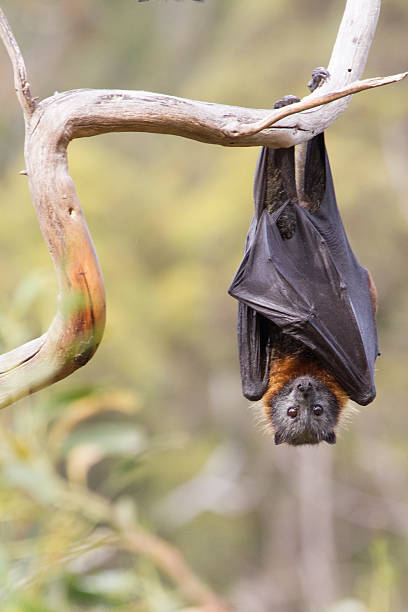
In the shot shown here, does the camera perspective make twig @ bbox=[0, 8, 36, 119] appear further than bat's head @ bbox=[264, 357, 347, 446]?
No

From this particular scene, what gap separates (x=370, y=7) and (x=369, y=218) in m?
11.5

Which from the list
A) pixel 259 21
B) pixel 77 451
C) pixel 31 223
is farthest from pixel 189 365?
pixel 77 451

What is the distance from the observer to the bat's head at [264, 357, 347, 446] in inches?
173

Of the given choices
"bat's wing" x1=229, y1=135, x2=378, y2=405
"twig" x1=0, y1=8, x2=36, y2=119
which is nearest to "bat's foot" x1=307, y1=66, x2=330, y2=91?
"bat's wing" x1=229, y1=135, x2=378, y2=405

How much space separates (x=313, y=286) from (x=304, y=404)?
87cm

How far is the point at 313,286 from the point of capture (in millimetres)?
3850

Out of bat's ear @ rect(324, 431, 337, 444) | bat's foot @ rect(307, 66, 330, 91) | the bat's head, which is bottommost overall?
bat's ear @ rect(324, 431, 337, 444)

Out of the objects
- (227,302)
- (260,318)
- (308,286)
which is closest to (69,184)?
(308,286)

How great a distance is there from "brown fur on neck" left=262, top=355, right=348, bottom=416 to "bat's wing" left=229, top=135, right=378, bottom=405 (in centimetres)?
51

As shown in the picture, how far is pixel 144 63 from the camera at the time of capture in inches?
818

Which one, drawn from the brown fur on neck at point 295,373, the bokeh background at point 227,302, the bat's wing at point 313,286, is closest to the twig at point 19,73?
the bat's wing at point 313,286

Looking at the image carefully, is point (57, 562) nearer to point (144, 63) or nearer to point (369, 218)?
point (369, 218)

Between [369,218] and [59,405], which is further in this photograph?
[369,218]

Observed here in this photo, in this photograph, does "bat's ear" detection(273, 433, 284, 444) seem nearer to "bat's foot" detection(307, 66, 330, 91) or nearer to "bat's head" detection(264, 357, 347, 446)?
"bat's head" detection(264, 357, 347, 446)
